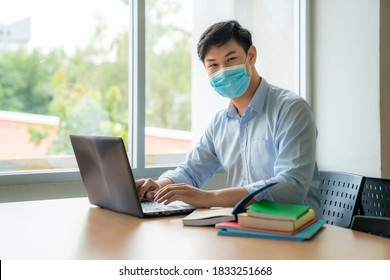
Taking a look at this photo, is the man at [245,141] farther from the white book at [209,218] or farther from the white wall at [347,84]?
the white wall at [347,84]

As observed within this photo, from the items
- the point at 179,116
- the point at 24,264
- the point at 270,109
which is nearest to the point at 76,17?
the point at 179,116

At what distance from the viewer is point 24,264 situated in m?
1.27

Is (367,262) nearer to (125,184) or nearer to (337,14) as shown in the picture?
(125,184)

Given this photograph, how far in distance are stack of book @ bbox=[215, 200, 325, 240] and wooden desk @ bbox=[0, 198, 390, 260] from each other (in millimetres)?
26

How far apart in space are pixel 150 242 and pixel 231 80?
0.89m

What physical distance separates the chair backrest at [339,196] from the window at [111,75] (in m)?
1.01

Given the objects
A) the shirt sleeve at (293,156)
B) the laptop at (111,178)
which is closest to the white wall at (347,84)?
the shirt sleeve at (293,156)

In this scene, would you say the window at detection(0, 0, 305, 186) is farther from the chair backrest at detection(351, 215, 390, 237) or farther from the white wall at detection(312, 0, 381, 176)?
the chair backrest at detection(351, 215, 390, 237)

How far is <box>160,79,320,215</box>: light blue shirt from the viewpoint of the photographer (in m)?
1.90

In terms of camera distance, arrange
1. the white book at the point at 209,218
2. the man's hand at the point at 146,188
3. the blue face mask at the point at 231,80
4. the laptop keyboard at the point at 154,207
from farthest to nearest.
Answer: the blue face mask at the point at 231,80 → the man's hand at the point at 146,188 → the laptop keyboard at the point at 154,207 → the white book at the point at 209,218

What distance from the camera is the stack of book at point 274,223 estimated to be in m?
1.45

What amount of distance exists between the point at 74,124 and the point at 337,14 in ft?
5.50

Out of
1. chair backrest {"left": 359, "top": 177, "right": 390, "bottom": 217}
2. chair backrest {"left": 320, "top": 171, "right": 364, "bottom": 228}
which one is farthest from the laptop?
chair backrest {"left": 359, "top": 177, "right": 390, "bottom": 217}

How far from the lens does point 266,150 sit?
2.14 m
